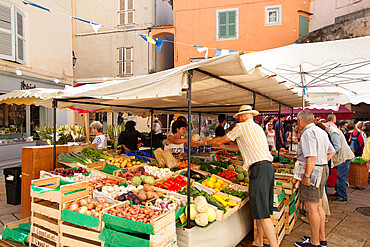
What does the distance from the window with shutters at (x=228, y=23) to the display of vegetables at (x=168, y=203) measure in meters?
12.7

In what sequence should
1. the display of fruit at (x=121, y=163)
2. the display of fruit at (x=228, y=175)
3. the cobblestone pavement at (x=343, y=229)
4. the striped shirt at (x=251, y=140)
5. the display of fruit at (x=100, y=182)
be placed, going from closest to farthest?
the striped shirt at (x=251, y=140), the display of fruit at (x=100, y=182), the cobblestone pavement at (x=343, y=229), the display of fruit at (x=228, y=175), the display of fruit at (x=121, y=163)

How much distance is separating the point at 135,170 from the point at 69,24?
39.1 ft

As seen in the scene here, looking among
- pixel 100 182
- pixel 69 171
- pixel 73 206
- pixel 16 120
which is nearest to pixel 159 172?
pixel 100 182

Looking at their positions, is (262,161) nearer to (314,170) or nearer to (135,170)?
(314,170)

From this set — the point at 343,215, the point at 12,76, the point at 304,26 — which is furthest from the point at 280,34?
the point at 12,76

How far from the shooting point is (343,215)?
16.1 feet

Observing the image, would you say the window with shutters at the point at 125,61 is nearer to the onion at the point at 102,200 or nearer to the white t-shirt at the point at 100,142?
the white t-shirt at the point at 100,142

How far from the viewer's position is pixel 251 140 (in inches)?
128

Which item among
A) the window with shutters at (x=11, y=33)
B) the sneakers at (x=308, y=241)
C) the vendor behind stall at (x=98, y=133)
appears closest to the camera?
the sneakers at (x=308, y=241)

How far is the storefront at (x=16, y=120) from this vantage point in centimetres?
920

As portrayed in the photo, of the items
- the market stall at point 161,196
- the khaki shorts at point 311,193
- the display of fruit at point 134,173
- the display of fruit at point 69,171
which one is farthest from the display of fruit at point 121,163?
the khaki shorts at point 311,193

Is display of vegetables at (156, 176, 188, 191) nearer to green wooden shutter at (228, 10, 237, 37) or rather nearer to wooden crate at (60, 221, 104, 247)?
wooden crate at (60, 221, 104, 247)

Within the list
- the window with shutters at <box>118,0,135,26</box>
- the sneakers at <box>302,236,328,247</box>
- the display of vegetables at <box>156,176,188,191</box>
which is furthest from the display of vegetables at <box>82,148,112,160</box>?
the window with shutters at <box>118,0,135,26</box>

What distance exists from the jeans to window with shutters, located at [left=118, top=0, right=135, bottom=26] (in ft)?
49.1
